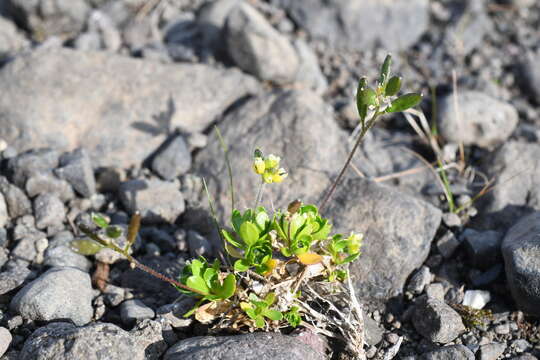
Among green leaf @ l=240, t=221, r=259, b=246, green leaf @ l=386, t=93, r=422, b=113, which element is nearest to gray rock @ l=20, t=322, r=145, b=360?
green leaf @ l=240, t=221, r=259, b=246

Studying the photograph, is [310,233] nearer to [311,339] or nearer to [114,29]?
[311,339]

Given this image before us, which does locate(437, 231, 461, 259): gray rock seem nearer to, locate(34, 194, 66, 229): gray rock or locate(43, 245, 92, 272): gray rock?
locate(43, 245, 92, 272): gray rock

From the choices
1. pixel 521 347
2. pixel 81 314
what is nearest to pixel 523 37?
pixel 521 347

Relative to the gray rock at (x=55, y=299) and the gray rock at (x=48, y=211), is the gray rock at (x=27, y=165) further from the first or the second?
the gray rock at (x=55, y=299)

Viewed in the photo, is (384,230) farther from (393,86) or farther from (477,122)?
(477,122)

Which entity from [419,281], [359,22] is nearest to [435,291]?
[419,281]

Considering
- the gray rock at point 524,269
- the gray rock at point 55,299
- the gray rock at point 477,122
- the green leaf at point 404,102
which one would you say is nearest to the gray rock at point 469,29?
the gray rock at point 477,122
